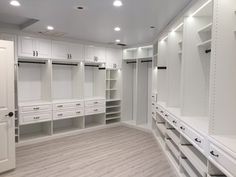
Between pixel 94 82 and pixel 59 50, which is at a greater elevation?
pixel 59 50

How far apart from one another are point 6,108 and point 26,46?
1.84 meters

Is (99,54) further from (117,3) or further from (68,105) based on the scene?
(117,3)

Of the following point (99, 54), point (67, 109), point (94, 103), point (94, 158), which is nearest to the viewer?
point (94, 158)

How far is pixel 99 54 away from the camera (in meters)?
5.69

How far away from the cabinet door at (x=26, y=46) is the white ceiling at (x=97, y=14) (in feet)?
0.78

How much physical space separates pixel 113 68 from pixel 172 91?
274 centimetres

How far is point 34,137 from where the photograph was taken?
14.9ft

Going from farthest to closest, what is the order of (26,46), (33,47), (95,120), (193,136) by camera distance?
(95,120)
(33,47)
(26,46)
(193,136)

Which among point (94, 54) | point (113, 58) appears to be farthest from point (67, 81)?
point (113, 58)

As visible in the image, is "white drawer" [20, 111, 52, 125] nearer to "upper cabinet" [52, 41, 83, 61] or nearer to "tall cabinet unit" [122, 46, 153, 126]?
"upper cabinet" [52, 41, 83, 61]

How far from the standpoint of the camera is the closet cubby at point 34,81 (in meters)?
4.63

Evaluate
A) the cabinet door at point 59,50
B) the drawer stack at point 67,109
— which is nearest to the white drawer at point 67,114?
the drawer stack at point 67,109

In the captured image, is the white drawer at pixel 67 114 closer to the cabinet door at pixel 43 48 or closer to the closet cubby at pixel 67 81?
the closet cubby at pixel 67 81

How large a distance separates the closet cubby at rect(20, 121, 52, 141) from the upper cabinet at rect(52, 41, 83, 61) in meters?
1.72
